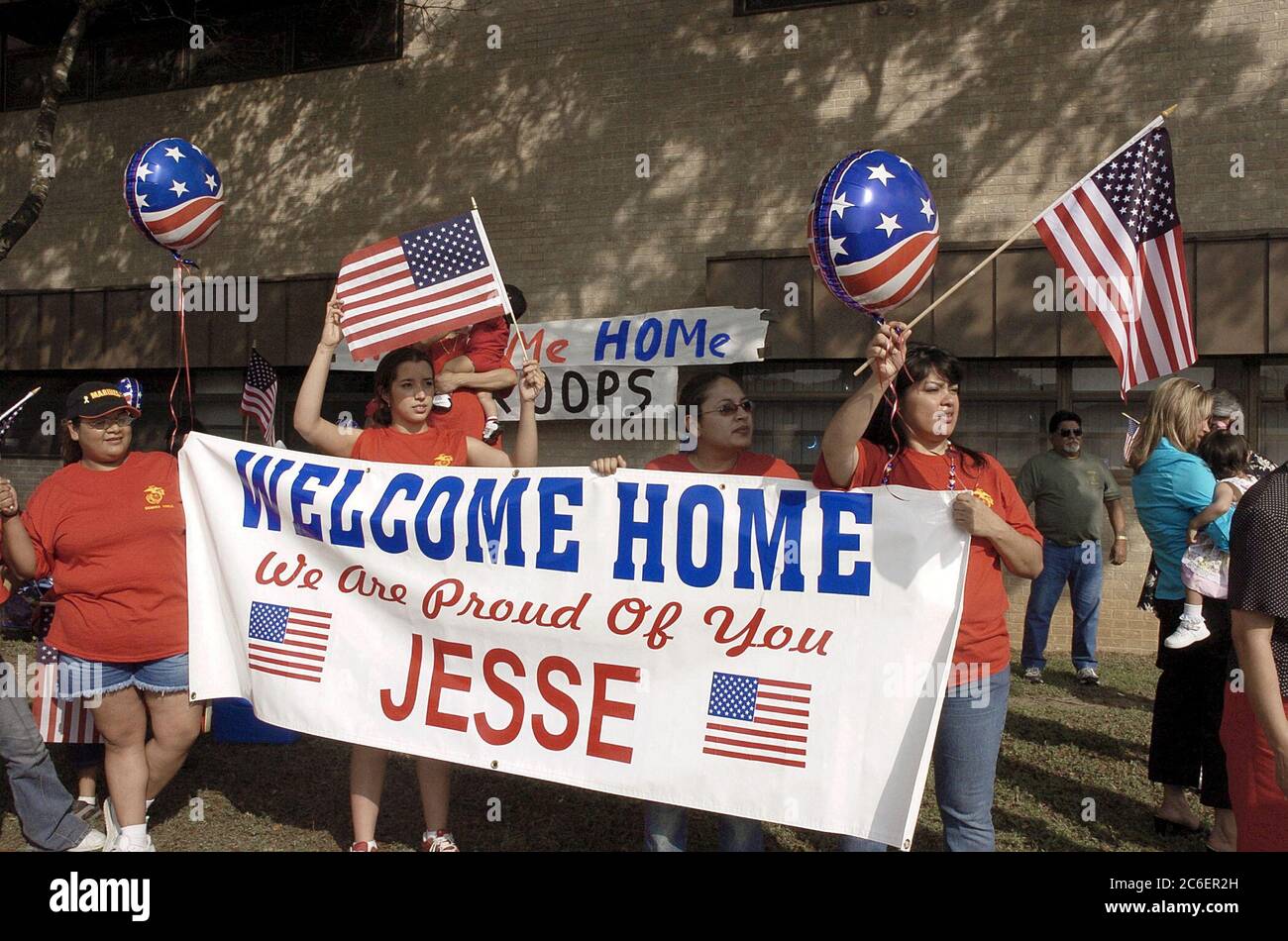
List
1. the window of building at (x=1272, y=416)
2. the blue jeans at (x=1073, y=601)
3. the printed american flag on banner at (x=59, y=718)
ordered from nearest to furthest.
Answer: the printed american flag on banner at (x=59, y=718), the blue jeans at (x=1073, y=601), the window of building at (x=1272, y=416)

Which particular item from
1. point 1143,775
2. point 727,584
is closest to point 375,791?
point 727,584

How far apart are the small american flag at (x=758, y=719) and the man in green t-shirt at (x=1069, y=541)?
5025mm

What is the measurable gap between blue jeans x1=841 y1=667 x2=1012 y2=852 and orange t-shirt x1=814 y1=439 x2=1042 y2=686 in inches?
3.3

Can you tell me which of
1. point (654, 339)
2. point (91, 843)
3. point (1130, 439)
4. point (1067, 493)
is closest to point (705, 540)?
point (91, 843)

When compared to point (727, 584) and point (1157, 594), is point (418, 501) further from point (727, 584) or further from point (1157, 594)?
point (1157, 594)

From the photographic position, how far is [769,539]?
3631 mm

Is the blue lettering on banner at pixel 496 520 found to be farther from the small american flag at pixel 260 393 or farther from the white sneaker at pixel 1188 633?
the small american flag at pixel 260 393

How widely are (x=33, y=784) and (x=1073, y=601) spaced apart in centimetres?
686

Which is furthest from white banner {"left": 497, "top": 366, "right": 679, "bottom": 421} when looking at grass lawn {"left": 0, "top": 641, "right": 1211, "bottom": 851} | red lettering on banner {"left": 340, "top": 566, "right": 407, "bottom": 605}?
red lettering on banner {"left": 340, "top": 566, "right": 407, "bottom": 605}

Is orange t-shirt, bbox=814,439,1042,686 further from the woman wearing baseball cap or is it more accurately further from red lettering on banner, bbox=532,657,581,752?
the woman wearing baseball cap

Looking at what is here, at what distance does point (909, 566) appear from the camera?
342 centimetres

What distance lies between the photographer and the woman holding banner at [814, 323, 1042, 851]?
323cm

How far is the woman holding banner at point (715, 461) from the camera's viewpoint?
3580 millimetres

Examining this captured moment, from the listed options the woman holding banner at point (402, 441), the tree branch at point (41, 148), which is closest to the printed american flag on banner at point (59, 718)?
the woman holding banner at point (402, 441)
